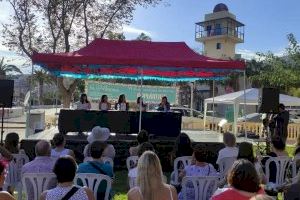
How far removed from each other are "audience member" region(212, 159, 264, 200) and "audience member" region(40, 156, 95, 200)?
3.83 feet

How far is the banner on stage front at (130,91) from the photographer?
17.4 meters

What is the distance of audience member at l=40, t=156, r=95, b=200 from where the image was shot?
374 cm

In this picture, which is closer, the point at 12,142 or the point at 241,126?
the point at 12,142

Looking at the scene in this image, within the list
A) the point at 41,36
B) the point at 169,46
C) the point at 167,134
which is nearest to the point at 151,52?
the point at 169,46

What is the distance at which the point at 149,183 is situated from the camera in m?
3.78

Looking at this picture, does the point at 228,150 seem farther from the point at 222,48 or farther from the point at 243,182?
the point at 222,48

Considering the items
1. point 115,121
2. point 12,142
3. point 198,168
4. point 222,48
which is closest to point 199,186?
point 198,168

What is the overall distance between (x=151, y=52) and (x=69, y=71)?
3.18 metres

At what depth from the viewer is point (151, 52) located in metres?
11.1

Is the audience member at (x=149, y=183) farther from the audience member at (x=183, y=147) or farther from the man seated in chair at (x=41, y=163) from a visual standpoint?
the audience member at (x=183, y=147)

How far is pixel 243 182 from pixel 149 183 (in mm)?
781

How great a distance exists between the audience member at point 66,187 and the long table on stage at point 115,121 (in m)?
8.46

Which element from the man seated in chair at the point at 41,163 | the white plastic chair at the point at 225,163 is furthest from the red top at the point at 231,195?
the white plastic chair at the point at 225,163

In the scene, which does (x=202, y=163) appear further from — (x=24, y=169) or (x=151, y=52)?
(x=151, y=52)
